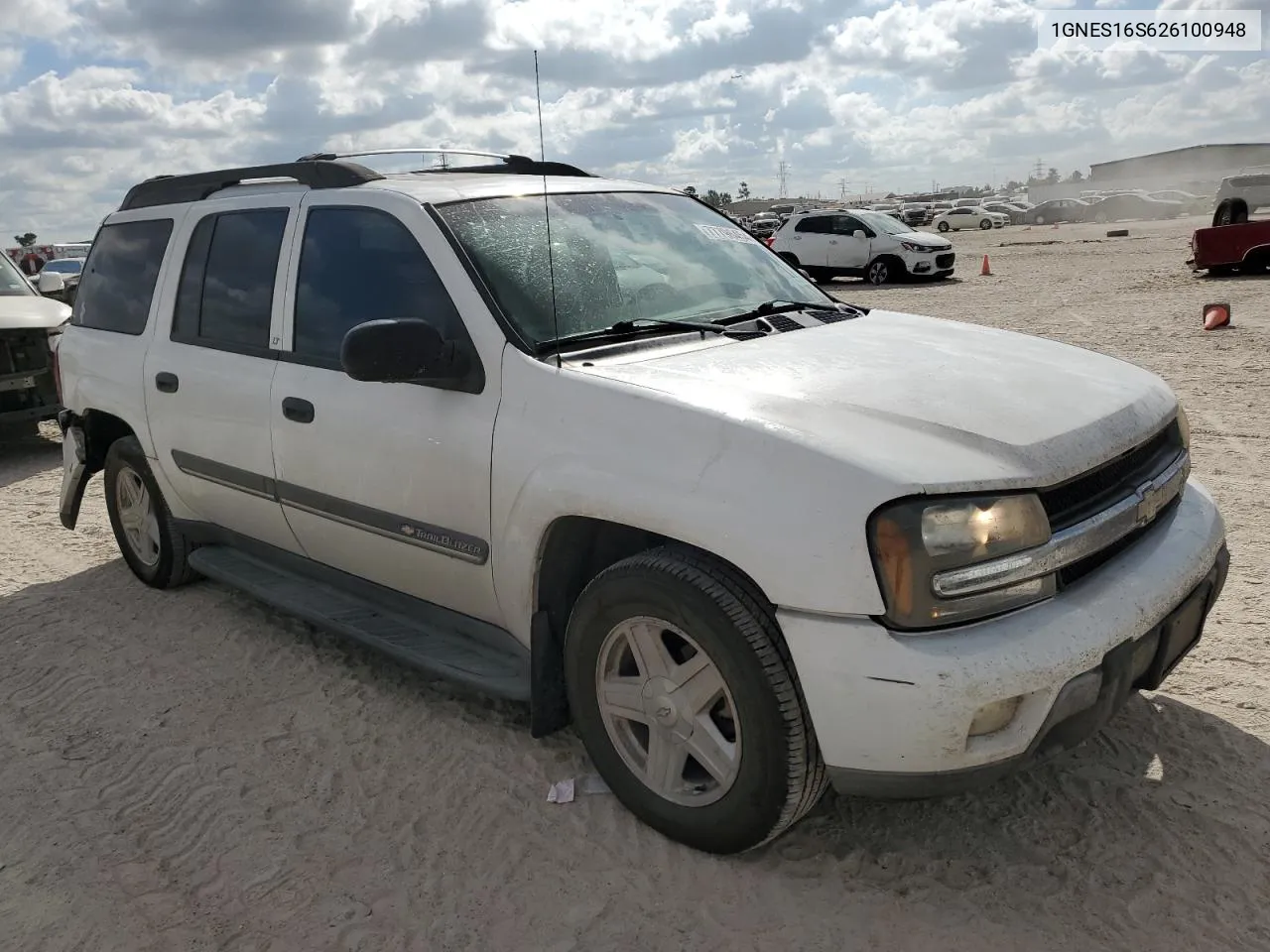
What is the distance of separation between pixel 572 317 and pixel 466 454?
0.54 meters

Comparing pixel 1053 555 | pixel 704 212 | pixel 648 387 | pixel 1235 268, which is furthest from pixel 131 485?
pixel 1235 268

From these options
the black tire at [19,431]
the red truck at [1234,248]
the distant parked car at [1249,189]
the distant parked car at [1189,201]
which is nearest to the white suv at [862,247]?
the red truck at [1234,248]

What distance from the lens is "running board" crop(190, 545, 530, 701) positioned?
10.5 feet

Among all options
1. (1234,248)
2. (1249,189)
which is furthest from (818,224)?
(1234,248)

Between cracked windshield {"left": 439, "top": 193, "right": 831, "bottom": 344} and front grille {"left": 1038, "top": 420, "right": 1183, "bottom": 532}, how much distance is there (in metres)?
1.36

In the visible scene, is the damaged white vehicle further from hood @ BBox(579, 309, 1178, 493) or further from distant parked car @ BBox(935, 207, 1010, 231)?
distant parked car @ BBox(935, 207, 1010, 231)

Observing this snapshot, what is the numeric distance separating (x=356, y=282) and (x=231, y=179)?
4.13 feet

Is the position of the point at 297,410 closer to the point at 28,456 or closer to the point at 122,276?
the point at 122,276

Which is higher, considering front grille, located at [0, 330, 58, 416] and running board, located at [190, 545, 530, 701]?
front grille, located at [0, 330, 58, 416]

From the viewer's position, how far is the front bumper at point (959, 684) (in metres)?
2.25

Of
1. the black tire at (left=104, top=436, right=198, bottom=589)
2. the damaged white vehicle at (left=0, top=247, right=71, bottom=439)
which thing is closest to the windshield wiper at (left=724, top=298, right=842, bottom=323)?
the black tire at (left=104, top=436, right=198, bottom=589)

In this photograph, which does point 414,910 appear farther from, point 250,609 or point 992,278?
point 992,278

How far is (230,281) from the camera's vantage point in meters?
4.11

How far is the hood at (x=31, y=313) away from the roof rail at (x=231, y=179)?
407 centimetres
